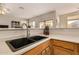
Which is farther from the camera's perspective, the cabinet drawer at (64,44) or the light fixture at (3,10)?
the cabinet drawer at (64,44)

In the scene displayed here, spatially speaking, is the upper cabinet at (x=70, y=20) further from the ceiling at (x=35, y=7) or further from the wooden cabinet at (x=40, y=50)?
the wooden cabinet at (x=40, y=50)

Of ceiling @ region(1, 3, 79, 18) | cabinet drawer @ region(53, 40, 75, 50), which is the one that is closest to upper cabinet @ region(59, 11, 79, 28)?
ceiling @ region(1, 3, 79, 18)

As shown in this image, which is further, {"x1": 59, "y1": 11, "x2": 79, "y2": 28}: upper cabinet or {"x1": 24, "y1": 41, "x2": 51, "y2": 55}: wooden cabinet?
{"x1": 59, "y1": 11, "x2": 79, "y2": 28}: upper cabinet

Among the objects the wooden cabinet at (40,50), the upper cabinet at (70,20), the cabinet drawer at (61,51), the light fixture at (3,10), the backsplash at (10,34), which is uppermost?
the light fixture at (3,10)

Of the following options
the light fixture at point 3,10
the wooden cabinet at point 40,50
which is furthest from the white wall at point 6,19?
the wooden cabinet at point 40,50

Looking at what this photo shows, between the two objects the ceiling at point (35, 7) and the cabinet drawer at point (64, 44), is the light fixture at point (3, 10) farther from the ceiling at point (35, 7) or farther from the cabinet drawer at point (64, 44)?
the cabinet drawer at point (64, 44)

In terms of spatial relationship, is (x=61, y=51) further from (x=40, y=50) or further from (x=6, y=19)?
(x=6, y=19)

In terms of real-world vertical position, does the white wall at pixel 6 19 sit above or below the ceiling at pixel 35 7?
below

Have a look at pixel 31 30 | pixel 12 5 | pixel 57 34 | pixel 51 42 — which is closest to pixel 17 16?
pixel 12 5

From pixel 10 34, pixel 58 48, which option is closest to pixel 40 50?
pixel 58 48

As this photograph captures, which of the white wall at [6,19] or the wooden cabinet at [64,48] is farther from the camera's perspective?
the wooden cabinet at [64,48]

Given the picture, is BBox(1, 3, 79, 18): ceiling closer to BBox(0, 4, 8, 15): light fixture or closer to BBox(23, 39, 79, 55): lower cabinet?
BBox(0, 4, 8, 15): light fixture

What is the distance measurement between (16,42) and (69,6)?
83cm

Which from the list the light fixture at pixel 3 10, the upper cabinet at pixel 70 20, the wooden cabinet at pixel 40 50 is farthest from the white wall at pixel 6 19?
the upper cabinet at pixel 70 20
